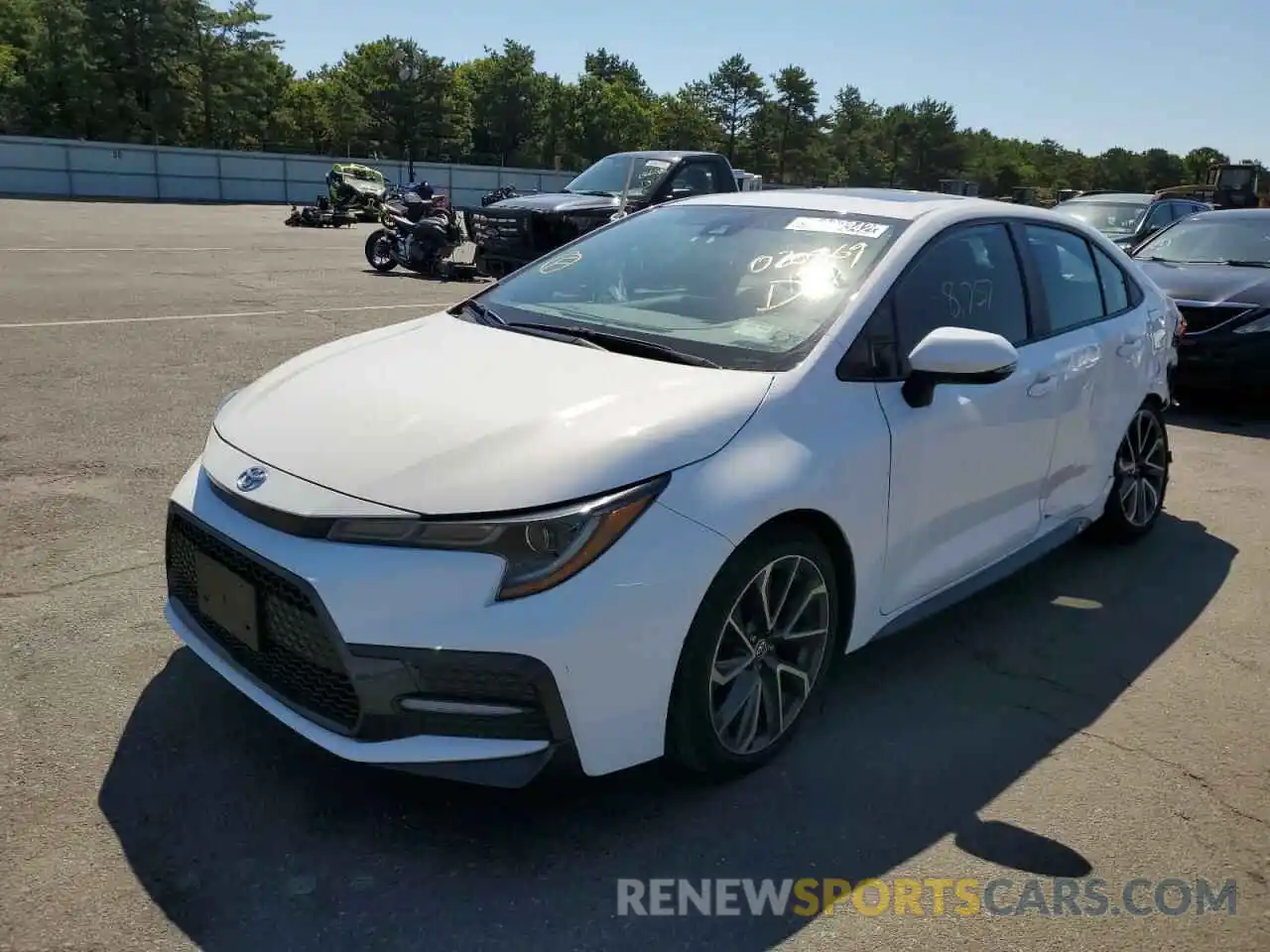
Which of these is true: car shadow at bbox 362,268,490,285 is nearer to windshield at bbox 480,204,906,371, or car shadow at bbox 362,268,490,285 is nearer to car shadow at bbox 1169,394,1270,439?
car shadow at bbox 1169,394,1270,439

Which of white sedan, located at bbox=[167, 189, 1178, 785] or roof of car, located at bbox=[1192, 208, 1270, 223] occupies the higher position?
roof of car, located at bbox=[1192, 208, 1270, 223]

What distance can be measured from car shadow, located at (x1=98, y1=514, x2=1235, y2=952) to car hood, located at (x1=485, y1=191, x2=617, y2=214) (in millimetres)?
10641

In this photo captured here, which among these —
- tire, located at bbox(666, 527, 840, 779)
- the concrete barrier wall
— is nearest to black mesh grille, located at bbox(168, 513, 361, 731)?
tire, located at bbox(666, 527, 840, 779)

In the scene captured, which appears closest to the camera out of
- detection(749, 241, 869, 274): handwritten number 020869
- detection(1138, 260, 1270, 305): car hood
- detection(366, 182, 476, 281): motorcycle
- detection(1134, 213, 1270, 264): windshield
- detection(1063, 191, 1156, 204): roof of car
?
detection(749, 241, 869, 274): handwritten number 020869

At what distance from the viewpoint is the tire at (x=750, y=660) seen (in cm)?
270

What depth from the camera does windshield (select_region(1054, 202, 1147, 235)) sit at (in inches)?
539

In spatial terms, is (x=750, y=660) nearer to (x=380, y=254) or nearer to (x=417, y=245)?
(x=417, y=245)

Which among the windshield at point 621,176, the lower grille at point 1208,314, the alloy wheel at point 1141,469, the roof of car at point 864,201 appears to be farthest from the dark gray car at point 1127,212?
the roof of car at point 864,201

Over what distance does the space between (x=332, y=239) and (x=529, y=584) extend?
880 inches

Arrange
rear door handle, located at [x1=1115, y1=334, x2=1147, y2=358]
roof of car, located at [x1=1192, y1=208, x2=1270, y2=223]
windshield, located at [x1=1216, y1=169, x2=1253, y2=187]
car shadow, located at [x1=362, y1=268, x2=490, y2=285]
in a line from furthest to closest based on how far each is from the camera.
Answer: windshield, located at [x1=1216, y1=169, x2=1253, y2=187], car shadow, located at [x1=362, y1=268, x2=490, y2=285], roof of car, located at [x1=1192, y1=208, x2=1270, y2=223], rear door handle, located at [x1=1115, y1=334, x2=1147, y2=358]

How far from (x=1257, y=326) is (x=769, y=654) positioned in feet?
21.8

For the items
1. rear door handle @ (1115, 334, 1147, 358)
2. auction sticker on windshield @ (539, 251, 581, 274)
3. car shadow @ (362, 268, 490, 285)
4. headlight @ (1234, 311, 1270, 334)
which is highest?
auction sticker on windshield @ (539, 251, 581, 274)

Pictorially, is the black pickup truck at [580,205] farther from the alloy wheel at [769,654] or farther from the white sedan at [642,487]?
the alloy wheel at [769,654]

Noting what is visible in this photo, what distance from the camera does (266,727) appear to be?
3088 millimetres
